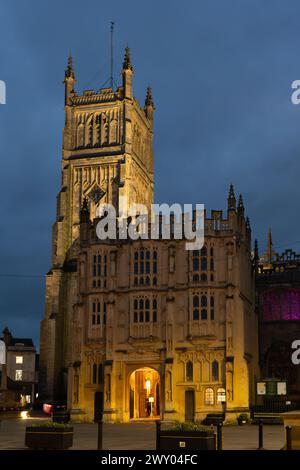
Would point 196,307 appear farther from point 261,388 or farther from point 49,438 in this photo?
point 49,438

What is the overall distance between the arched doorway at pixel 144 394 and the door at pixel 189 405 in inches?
192

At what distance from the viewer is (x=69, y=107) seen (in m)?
95.0

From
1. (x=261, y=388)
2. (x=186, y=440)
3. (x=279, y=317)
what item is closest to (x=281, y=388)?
(x=261, y=388)

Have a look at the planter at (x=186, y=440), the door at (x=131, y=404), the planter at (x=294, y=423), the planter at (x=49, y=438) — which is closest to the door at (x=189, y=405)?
the door at (x=131, y=404)

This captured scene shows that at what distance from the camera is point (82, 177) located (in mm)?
90875

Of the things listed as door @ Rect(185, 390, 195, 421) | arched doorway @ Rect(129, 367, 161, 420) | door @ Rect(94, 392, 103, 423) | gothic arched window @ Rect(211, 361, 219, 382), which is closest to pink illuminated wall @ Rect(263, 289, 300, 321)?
arched doorway @ Rect(129, 367, 161, 420)

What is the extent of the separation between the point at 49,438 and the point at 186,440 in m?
5.69

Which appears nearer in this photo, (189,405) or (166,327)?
(189,405)

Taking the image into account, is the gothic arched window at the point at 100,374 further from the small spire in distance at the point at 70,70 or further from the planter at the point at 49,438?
the small spire in distance at the point at 70,70

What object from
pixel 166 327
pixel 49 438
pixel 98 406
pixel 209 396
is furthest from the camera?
pixel 98 406

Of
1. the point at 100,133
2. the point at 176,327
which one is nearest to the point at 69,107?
the point at 100,133

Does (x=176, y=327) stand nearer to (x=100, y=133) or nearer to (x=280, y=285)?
(x=280, y=285)

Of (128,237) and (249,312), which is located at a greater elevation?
(128,237)

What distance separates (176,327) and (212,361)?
3818mm
